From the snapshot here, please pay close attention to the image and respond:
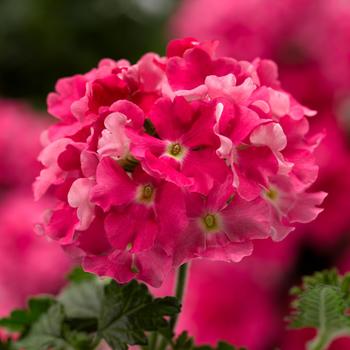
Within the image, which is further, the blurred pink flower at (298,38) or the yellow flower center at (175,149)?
the blurred pink flower at (298,38)

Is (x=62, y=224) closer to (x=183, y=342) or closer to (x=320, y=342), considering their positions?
(x=183, y=342)

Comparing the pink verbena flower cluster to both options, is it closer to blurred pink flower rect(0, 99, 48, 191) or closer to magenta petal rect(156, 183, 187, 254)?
magenta petal rect(156, 183, 187, 254)

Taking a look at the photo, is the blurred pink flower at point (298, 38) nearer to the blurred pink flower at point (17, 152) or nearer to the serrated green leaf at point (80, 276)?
the blurred pink flower at point (17, 152)

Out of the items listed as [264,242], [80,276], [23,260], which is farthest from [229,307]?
[80,276]

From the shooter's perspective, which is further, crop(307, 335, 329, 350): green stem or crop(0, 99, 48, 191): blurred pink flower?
crop(0, 99, 48, 191): blurred pink flower

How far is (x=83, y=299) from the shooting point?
31.2 inches

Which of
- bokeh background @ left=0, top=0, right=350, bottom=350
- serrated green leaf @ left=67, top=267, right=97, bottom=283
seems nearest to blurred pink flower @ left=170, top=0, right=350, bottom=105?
bokeh background @ left=0, top=0, right=350, bottom=350

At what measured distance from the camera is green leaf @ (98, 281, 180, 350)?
63 cm

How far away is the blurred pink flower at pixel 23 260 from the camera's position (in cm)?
156

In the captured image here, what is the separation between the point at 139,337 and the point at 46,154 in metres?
0.17

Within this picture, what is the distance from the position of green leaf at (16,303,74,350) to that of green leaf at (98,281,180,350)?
50 mm

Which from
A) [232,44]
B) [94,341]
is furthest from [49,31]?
[94,341]

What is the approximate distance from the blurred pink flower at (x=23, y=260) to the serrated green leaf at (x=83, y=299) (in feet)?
2.42

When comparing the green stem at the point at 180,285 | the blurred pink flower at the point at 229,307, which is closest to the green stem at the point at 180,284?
the green stem at the point at 180,285
